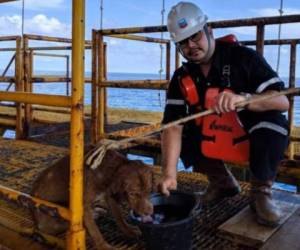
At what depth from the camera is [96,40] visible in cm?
496

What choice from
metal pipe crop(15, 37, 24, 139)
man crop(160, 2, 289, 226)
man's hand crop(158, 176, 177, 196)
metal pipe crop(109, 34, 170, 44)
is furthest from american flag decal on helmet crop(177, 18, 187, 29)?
metal pipe crop(15, 37, 24, 139)

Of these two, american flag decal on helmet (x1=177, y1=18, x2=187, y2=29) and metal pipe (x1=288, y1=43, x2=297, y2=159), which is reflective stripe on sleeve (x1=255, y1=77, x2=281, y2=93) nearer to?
american flag decal on helmet (x1=177, y1=18, x2=187, y2=29)

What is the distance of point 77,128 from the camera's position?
2117 millimetres

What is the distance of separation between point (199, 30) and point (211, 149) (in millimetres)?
887

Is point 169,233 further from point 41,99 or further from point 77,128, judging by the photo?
point 41,99

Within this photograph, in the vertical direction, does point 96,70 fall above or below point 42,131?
above

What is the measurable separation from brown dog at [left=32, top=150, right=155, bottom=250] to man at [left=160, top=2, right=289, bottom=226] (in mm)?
295

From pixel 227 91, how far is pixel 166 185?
703 mm

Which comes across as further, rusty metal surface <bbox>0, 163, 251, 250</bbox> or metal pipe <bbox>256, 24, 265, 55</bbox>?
metal pipe <bbox>256, 24, 265, 55</bbox>

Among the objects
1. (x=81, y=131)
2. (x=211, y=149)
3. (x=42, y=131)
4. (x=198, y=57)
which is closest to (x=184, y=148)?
(x=211, y=149)

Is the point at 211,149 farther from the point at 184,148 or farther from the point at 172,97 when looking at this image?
the point at 172,97

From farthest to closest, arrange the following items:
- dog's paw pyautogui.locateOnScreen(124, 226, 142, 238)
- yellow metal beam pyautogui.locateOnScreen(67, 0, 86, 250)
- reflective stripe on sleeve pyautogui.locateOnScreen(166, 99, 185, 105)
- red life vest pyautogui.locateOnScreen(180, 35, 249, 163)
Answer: reflective stripe on sleeve pyautogui.locateOnScreen(166, 99, 185, 105), red life vest pyautogui.locateOnScreen(180, 35, 249, 163), dog's paw pyautogui.locateOnScreen(124, 226, 142, 238), yellow metal beam pyautogui.locateOnScreen(67, 0, 86, 250)

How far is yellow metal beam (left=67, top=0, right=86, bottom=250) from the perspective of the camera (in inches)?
80.8


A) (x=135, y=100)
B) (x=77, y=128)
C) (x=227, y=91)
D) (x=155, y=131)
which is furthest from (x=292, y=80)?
(x=135, y=100)
